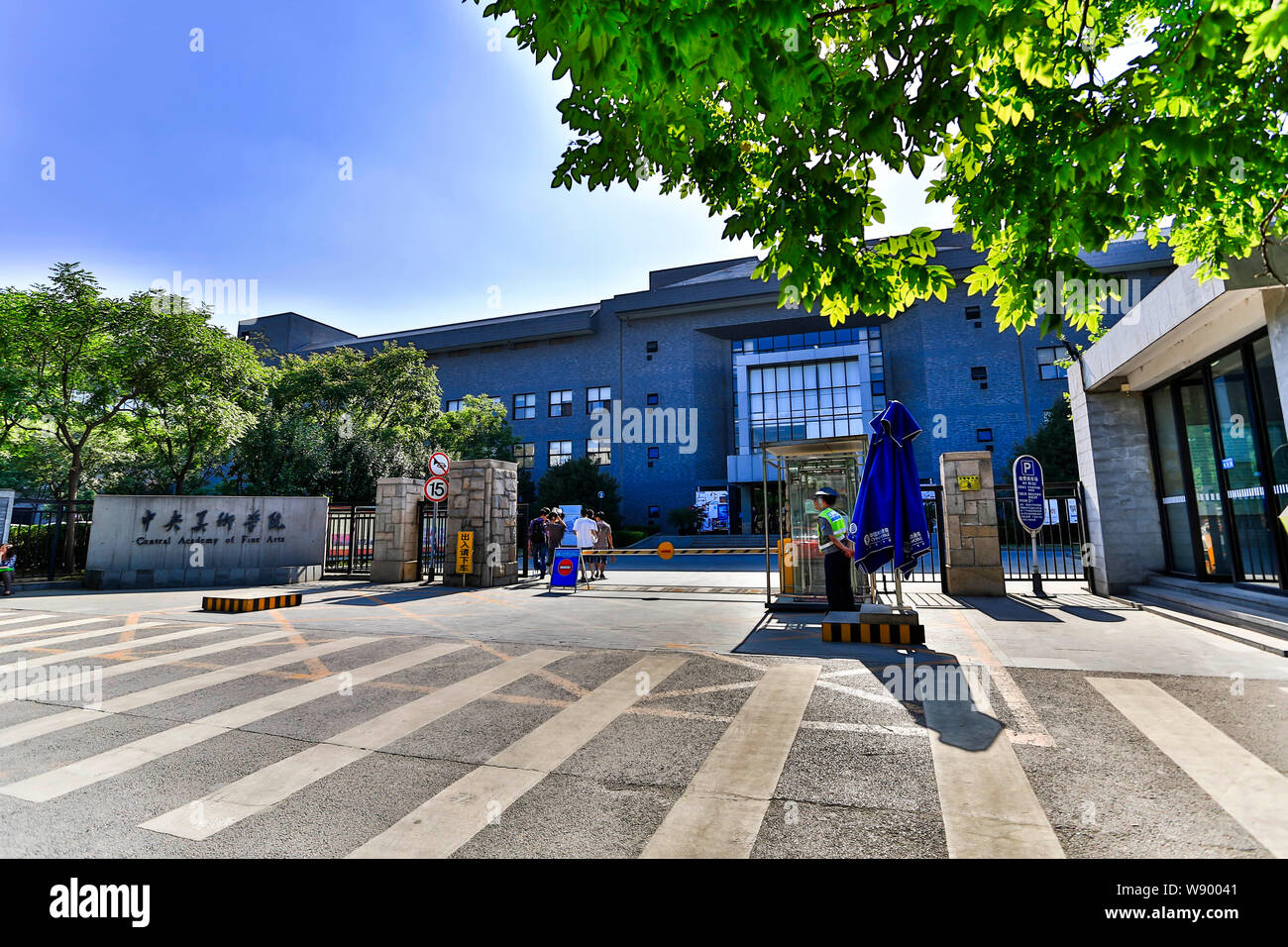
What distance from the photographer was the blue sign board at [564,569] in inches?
509

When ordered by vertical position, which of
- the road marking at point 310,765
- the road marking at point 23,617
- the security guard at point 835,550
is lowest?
the road marking at point 310,765

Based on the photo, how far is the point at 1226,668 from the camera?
5277 mm

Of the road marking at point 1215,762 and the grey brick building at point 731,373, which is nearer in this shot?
the road marking at point 1215,762

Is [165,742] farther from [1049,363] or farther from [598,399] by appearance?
[1049,363]

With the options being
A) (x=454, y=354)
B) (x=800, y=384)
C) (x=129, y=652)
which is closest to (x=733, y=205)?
(x=129, y=652)

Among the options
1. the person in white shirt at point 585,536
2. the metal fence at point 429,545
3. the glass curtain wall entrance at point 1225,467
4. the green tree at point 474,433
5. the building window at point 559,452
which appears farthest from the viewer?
the building window at point 559,452

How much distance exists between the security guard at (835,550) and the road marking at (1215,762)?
356 centimetres

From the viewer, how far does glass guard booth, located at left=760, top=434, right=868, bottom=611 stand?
378 inches

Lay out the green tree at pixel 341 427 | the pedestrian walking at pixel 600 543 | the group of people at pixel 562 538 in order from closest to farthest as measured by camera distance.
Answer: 1. the group of people at pixel 562 538
2. the pedestrian walking at pixel 600 543
3. the green tree at pixel 341 427

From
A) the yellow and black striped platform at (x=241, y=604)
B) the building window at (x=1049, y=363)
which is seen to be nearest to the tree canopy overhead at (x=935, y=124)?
the yellow and black striped platform at (x=241, y=604)

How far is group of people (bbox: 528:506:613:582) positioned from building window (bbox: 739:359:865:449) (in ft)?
93.2

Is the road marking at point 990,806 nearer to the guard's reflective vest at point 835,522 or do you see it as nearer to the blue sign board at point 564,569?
the guard's reflective vest at point 835,522
